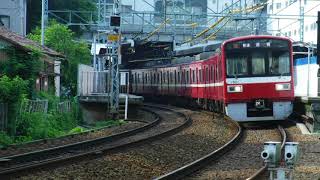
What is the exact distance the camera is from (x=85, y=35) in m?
56.3

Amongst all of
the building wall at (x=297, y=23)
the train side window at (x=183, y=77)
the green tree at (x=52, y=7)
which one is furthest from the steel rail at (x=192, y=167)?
the green tree at (x=52, y=7)

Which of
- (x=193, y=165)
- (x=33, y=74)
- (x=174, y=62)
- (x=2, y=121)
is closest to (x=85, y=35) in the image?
(x=174, y=62)

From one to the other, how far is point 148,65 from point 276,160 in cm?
3629

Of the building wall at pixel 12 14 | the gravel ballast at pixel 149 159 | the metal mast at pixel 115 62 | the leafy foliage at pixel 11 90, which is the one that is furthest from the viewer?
the building wall at pixel 12 14

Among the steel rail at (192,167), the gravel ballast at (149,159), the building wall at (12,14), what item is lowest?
the gravel ballast at (149,159)

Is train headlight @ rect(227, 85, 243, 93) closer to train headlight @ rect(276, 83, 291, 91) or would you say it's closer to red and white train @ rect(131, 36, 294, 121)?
red and white train @ rect(131, 36, 294, 121)

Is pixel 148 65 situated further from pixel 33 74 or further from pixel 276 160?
pixel 276 160

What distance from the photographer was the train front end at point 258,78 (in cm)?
1992

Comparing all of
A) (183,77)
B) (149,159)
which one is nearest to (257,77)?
(149,159)

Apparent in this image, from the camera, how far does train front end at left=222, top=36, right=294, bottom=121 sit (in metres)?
19.9

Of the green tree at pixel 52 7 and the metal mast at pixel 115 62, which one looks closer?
the metal mast at pixel 115 62

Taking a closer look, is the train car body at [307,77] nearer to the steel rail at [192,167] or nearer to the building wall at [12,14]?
the steel rail at [192,167]

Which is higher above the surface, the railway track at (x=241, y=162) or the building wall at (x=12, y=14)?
A: the building wall at (x=12, y=14)

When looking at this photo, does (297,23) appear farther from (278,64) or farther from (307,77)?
(278,64)
